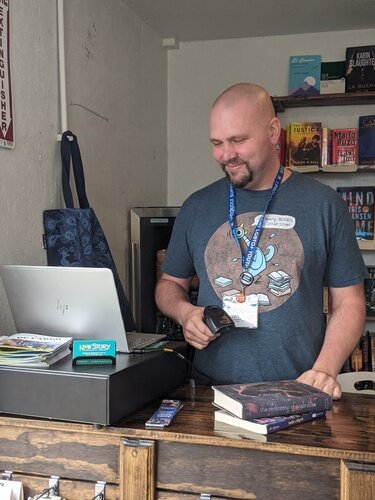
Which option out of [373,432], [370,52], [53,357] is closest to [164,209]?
[370,52]

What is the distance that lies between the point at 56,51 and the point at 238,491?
1589 mm

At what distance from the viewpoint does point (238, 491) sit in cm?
115

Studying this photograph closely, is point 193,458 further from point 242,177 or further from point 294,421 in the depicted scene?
point 242,177

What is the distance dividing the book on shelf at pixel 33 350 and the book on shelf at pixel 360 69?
244 cm

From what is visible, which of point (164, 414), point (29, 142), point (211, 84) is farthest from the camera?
point (211, 84)

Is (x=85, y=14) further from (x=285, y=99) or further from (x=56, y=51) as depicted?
(x=285, y=99)

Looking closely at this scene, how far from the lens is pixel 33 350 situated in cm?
128

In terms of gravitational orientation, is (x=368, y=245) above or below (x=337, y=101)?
below

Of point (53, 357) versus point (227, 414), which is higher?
point (53, 357)

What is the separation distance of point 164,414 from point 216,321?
0.86 ft

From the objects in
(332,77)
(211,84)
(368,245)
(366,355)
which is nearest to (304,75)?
(332,77)

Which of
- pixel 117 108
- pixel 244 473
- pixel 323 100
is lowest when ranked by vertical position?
pixel 244 473

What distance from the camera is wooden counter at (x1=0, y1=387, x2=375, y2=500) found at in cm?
110

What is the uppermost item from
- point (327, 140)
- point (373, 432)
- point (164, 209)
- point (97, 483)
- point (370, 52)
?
point (370, 52)
